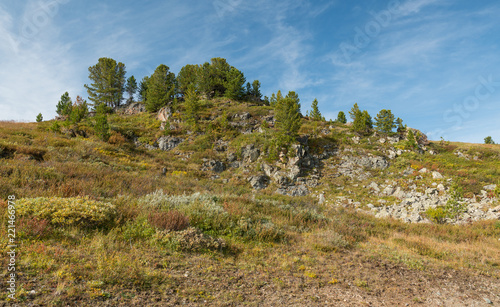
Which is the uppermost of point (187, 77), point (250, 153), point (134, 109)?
point (187, 77)

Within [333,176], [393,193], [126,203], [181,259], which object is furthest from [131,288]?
[333,176]

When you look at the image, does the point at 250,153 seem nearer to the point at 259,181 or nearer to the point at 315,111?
the point at 259,181

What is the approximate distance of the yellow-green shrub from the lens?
5.44m

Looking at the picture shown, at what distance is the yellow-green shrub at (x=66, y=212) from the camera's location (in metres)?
5.44

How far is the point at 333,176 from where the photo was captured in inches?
1091

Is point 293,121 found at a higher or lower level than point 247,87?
lower

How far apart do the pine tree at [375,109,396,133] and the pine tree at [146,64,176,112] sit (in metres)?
46.9

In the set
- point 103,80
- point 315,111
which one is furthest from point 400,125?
point 103,80

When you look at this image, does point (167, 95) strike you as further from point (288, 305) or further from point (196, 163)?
point (288, 305)

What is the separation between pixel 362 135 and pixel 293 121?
15.3 metres

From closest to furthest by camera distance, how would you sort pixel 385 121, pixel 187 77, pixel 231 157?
1. pixel 231 157
2. pixel 385 121
3. pixel 187 77

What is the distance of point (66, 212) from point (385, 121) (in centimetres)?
5007

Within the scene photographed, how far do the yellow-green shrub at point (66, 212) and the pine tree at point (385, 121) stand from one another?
160ft

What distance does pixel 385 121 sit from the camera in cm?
A: 4381
